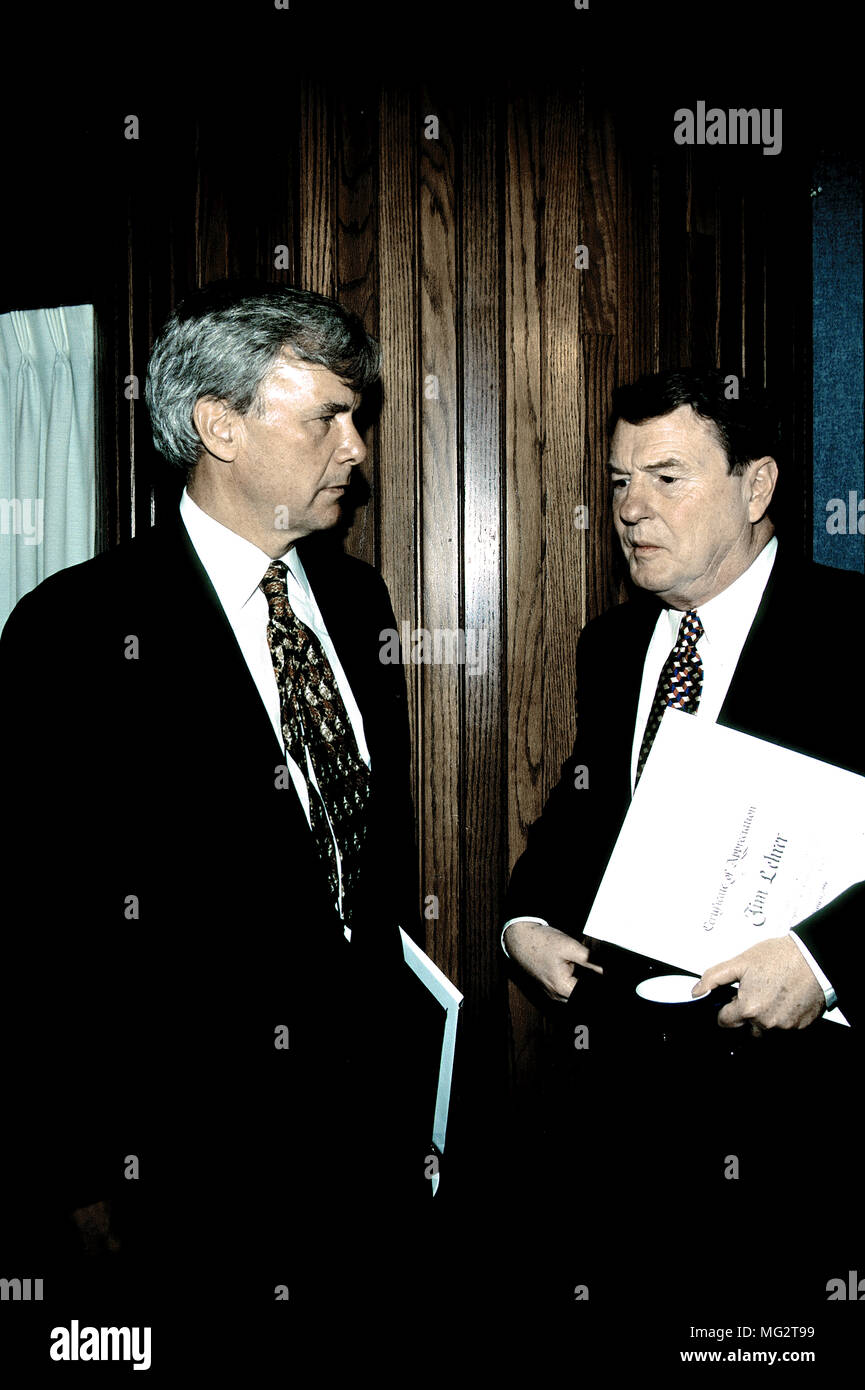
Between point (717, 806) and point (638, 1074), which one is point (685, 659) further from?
point (638, 1074)

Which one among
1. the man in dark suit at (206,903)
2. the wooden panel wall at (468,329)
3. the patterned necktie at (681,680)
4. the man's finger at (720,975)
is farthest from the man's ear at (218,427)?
the man's finger at (720,975)

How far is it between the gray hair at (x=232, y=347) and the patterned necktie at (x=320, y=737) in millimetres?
302

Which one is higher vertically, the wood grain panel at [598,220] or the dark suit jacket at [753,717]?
the wood grain panel at [598,220]

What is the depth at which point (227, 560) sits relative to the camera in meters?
1.52

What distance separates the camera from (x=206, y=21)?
6.46ft

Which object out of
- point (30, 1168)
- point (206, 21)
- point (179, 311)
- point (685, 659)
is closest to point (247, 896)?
point (30, 1168)

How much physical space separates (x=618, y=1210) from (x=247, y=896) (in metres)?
0.87

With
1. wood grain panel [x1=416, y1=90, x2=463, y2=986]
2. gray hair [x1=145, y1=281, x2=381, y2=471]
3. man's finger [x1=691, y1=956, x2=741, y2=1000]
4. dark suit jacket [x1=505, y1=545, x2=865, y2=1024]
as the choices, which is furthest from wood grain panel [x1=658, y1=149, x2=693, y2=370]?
man's finger [x1=691, y1=956, x2=741, y2=1000]

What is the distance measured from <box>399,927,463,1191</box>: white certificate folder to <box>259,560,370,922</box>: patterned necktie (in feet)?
0.49

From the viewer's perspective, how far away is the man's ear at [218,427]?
153 centimetres

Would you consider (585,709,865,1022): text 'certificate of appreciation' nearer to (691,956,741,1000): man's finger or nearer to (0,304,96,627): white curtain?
(691,956,741,1000): man's finger

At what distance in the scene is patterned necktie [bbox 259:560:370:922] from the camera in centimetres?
148

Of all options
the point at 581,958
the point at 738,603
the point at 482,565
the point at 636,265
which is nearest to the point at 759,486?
the point at 738,603

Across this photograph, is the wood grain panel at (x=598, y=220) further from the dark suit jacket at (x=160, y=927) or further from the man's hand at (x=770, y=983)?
the man's hand at (x=770, y=983)
